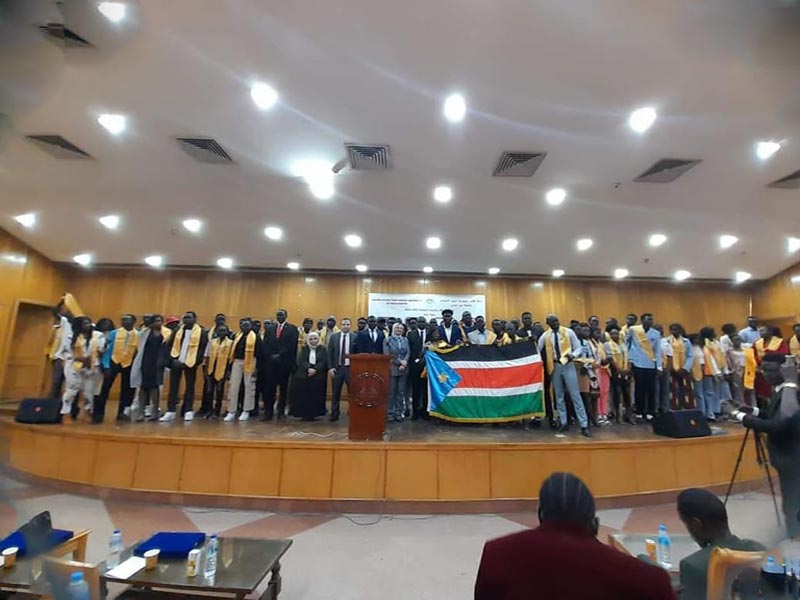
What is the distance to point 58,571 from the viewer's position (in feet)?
1.18

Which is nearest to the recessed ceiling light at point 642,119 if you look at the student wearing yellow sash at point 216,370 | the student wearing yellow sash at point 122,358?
the student wearing yellow sash at point 216,370

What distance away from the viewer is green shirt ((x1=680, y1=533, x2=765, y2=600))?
1.23m

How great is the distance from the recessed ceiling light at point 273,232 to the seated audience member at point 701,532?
6358mm

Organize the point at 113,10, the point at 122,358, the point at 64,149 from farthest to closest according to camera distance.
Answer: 1. the point at 122,358
2. the point at 64,149
3. the point at 113,10

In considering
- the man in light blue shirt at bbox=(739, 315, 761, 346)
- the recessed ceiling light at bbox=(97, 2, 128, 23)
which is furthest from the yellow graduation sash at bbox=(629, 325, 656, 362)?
the recessed ceiling light at bbox=(97, 2, 128, 23)

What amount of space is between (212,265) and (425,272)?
493 cm

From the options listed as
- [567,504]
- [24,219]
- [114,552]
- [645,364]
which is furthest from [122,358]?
[645,364]

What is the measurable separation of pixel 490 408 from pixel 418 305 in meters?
4.56

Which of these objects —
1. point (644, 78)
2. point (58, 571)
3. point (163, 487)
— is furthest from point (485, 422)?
point (58, 571)

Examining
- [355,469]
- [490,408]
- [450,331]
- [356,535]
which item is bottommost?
[356,535]

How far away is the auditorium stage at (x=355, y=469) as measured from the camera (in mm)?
3359

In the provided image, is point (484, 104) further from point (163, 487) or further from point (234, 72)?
point (163, 487)

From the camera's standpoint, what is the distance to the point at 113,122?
12.7 feet

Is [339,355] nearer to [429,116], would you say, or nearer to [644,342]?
[429,116]
